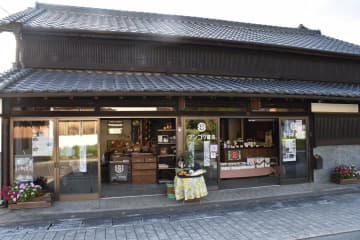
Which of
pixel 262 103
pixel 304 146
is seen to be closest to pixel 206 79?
pixel 262 103

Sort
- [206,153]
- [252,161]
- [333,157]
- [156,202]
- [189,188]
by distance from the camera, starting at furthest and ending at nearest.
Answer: [252,161] < [333,157] < [206,153] < [156,202] < [189,188]

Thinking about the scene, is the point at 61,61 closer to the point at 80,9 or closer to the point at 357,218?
the point at 80,9

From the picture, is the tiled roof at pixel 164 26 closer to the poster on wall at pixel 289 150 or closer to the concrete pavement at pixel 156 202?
the poster on wall at pixel 289 150

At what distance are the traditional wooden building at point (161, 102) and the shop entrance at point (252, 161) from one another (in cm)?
4

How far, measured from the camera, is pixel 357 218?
19.2 feet

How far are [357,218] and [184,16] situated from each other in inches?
408

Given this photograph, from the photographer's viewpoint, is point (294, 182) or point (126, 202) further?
point (294, 182)

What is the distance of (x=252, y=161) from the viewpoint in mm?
9695

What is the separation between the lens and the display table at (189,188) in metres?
6.64

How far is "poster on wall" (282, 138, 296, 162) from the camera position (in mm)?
8750

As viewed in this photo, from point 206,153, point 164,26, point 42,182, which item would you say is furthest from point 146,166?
point 164,26

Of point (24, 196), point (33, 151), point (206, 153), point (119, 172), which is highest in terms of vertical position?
point (33, 151)

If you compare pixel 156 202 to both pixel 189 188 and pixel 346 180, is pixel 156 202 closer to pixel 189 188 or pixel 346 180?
pixel 189 188

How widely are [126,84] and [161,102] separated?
3.97ft
